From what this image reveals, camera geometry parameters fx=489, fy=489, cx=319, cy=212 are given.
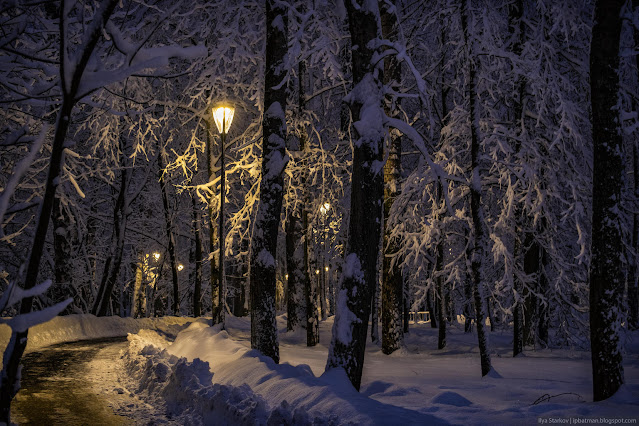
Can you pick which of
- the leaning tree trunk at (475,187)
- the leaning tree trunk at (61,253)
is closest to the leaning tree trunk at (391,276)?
the leaning tree trunk at (475,187)

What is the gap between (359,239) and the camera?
6.47m

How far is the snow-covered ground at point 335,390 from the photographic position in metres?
4.89

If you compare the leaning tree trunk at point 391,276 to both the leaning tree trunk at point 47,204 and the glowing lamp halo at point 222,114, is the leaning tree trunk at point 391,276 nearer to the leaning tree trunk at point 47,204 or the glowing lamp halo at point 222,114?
the glowing lamp halo at point 222,114

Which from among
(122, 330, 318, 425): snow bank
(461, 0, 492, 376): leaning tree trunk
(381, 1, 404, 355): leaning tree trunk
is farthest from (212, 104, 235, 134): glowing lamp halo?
(461, 0, 492, 376): leaning tree trunk

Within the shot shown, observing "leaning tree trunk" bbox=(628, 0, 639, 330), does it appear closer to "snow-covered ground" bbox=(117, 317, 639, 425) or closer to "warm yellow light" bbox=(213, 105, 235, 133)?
"snow-covered ground" bbox=(117, 317, 639, 425)

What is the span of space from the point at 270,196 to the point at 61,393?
15.2ft

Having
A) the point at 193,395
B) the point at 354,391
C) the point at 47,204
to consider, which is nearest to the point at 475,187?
the point at 354,391

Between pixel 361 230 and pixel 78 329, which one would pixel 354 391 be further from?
pixel 78 329

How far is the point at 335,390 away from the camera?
204 inches

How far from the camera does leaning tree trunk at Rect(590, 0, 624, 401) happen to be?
6.37 metres

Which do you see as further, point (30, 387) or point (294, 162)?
point (294, 162)

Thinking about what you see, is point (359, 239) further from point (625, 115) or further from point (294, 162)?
point (294, 162)

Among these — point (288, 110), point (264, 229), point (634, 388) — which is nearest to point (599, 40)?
point (634, 388)

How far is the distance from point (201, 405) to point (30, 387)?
150 inches
